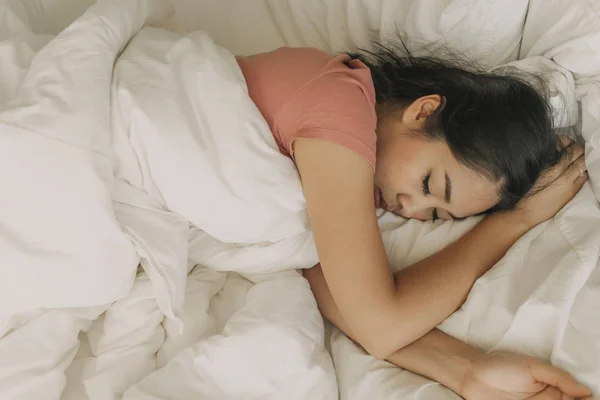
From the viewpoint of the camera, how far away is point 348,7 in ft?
4.01

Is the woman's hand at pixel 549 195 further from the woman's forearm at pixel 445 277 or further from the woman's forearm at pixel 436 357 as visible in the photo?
the woman's forearm at pixel 436 357

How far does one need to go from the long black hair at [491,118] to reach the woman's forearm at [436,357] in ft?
0.80

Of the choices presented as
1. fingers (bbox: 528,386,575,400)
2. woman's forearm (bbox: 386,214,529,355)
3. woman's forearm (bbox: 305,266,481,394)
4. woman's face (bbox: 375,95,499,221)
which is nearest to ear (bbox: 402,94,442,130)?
woman's face (bbox: 375,95,499,221)

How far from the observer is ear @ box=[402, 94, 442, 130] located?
0.96 metres

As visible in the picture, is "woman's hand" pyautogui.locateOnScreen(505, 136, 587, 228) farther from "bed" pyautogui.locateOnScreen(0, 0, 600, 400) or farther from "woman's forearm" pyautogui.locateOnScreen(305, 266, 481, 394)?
"woman's forearm" pyautogui.locateOnScreen(305, 266, 481, 394)

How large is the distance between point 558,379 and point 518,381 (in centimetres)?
5

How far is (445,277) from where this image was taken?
941mm

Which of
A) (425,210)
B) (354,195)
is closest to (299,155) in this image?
(354,195)

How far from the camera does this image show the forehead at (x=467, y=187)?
3.02 ft

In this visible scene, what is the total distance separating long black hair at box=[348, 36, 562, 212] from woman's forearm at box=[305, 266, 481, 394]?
0.24 m

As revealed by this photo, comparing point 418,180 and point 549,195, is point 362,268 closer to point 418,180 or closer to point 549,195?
point 418,180

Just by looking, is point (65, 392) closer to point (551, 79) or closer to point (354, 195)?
point (354, 195)

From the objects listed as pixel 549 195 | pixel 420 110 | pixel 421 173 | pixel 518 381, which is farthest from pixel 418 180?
pixel 518 381

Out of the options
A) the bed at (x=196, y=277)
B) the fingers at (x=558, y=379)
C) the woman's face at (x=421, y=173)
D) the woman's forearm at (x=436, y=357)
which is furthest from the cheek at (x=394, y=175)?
the fingers at (x=558, y=379)
